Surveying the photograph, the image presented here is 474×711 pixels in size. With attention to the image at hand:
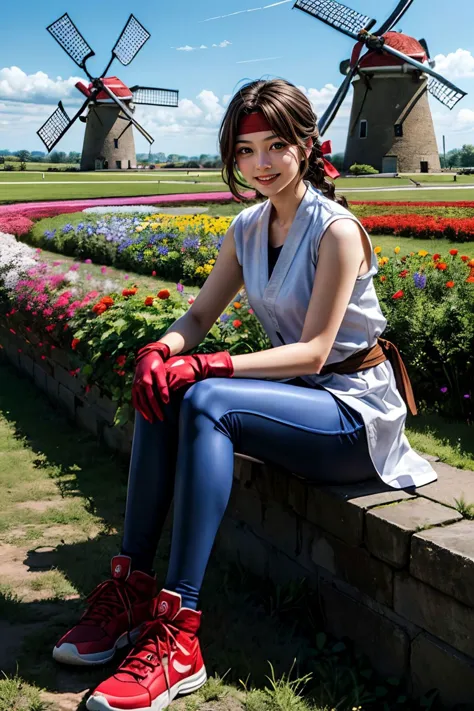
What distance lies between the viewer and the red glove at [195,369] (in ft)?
6.79

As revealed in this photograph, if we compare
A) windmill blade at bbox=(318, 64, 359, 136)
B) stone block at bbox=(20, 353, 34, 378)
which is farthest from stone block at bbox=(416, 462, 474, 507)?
windmill blade at bbox=(318, 64, 359, 136)

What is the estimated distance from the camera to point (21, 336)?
596 cm

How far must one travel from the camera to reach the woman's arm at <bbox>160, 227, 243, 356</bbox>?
8.28 ft

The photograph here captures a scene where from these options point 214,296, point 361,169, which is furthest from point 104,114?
point 214,296

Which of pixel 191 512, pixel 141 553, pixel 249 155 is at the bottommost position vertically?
pixel 141 553

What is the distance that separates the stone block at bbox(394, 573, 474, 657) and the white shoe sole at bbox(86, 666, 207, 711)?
1.83ft

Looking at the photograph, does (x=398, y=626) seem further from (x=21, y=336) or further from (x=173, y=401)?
(x=21, y=336)

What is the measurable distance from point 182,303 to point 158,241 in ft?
14.8

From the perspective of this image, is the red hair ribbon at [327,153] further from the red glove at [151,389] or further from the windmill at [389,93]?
the windmill at [389,93]

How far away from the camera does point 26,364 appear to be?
6.04 meters

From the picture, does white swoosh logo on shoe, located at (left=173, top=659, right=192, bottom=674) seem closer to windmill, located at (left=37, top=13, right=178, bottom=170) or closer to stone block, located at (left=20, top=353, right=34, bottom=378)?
stone block, located at (left=20, top=353, right=34, bottom=378)

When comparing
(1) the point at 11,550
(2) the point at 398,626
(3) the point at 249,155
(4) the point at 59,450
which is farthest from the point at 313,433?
(4) the point at 59,450

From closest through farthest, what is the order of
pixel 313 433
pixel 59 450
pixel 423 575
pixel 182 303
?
1. pixel 423 575
2. pixel 313 433
3. pixel 182 303
4. pixel 59 450

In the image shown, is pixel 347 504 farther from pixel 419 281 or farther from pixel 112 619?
pixel 419 281
